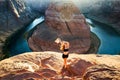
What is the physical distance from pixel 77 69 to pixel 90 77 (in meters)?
1.73

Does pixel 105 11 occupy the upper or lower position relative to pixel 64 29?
upper

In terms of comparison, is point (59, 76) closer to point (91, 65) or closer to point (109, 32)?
point (91, 65)

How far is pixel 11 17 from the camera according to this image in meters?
89.3

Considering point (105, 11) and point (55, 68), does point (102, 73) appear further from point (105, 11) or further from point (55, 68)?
point (105, 11)

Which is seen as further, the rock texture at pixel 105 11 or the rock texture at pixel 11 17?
the rock texture at pixel 105 11

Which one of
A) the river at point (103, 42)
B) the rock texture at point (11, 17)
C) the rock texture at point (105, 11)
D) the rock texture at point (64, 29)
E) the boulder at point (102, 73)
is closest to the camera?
the boulder at point (102, 73)

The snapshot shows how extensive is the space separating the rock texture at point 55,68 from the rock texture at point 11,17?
61543 millimetres

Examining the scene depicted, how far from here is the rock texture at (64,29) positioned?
60125 mm

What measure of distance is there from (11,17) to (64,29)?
33816mm

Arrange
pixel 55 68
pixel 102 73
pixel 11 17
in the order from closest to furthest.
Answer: pixel 102 73 < pixel 55 68 < pixel 11 17

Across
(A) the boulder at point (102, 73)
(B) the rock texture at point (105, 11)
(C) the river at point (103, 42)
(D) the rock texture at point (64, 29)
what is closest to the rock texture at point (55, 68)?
(A) the boulder at point (102, 73)

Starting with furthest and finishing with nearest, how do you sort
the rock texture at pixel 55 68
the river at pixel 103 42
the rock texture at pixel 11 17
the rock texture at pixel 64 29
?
the rock texture at pixel 11 17
the river at pixel 103 42
the rock texture at pixel 64 29
the rock texture at pixel 55 68

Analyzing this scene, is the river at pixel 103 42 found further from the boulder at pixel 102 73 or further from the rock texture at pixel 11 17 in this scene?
the boulder at pixel 102 73

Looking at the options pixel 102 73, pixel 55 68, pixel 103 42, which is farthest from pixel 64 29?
pixel 102 73
